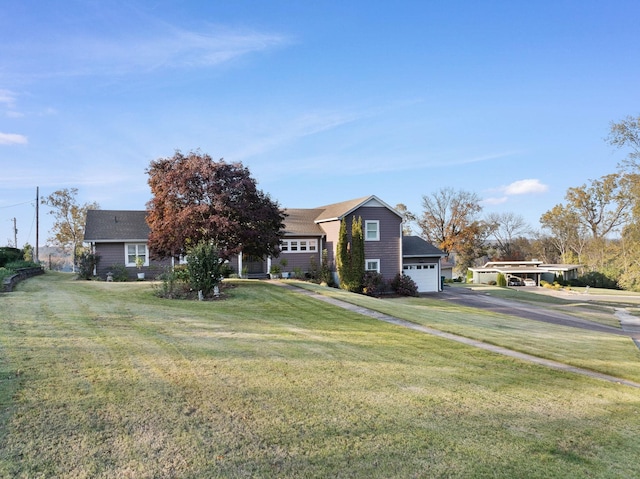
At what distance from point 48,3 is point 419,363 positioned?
15209 millimetres

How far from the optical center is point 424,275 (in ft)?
102

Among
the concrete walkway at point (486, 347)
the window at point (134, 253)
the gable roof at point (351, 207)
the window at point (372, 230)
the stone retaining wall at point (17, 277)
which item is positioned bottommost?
the concrete walkway at point (486, 347)

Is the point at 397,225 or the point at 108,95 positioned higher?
the point at 108,95

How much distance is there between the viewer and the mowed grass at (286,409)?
3.71 metres

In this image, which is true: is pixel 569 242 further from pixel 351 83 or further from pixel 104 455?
pixel 104 455

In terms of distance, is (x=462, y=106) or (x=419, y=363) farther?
(x=462, y=106)

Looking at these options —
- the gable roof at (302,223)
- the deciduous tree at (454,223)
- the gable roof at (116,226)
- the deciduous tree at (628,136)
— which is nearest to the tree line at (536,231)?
the deciduous tree at (454,223)

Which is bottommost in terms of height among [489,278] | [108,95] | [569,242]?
[489,278]

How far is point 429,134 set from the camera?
2470 centimetres

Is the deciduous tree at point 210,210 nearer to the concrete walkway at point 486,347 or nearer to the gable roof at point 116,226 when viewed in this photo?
the concrete walkway at point 486,347

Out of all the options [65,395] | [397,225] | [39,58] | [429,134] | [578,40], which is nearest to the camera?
[65,395]

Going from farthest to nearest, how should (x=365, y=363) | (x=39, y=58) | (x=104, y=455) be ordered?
(x=39, y=58), (x=365, y=363), (x=104, y=455)

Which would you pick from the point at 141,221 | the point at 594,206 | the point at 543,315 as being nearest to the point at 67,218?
the point at 141,221

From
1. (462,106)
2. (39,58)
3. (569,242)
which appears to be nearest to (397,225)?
(462,106)
